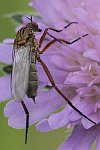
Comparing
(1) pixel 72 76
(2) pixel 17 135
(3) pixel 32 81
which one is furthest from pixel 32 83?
(2) pixel 17 135

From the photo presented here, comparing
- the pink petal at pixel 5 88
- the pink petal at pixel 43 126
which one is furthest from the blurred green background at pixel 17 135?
the pink petal at pixel 43 126

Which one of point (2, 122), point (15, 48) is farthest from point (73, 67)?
point (2, 122)

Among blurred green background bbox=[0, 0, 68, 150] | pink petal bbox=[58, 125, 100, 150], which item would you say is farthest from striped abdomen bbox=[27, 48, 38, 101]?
blurred green background bbox=[0, 0, 68, 150]

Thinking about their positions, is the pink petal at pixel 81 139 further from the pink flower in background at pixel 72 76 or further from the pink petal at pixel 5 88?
the pink petal at pixel 5 88

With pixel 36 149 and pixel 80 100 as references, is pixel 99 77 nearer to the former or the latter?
pixel 80 100

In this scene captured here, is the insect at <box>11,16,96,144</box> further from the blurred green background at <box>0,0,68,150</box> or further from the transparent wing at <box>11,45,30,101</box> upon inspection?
the blurred green background at <box>0,0,68,150</box>

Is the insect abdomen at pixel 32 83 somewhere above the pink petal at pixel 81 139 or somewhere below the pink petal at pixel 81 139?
above
